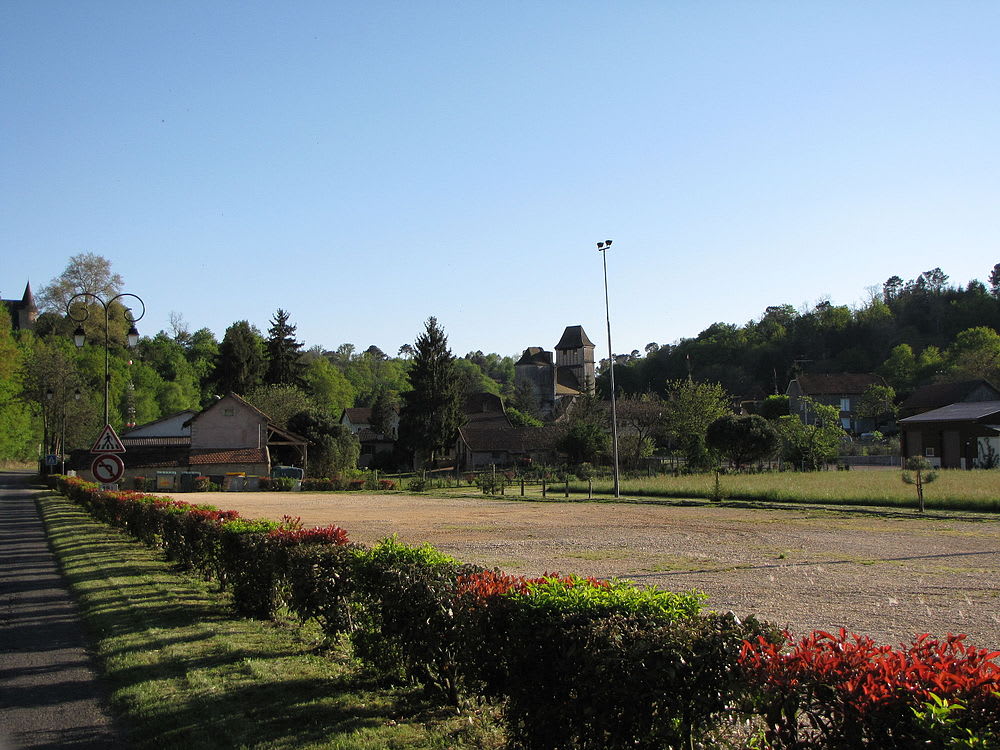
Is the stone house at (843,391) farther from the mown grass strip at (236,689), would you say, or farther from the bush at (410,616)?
the bush at (410,616)

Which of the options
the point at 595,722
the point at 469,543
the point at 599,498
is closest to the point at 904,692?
the point at 595,722

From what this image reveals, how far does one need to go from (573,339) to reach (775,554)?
124m

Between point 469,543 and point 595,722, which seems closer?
point 595,722

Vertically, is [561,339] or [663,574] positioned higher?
[561,339]

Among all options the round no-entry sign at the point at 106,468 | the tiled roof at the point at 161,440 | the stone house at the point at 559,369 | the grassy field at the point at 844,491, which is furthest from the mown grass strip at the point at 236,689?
the stone house at the point at 559,369

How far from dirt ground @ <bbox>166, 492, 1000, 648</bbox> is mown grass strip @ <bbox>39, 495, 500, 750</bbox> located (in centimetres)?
359

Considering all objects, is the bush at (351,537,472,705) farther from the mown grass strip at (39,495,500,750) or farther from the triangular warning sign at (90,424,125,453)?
the triangular warning sign at (90,424,125,453)

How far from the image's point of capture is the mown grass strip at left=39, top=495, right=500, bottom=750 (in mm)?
5258

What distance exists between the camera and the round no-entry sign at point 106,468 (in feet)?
52.9

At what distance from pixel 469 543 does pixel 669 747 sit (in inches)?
627

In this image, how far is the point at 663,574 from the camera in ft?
44.3

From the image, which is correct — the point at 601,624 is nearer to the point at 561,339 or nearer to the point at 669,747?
the point at 669,747

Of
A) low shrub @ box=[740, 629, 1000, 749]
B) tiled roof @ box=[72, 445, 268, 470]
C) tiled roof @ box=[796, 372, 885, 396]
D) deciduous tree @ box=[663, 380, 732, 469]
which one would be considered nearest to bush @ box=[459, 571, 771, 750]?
low shrub @ box=[740, 629, 1000, 749]

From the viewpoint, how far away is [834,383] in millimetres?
105062
